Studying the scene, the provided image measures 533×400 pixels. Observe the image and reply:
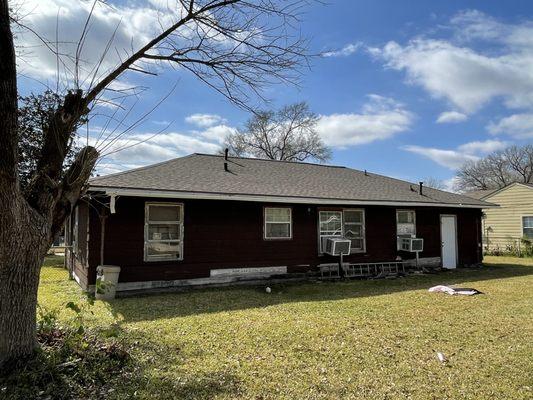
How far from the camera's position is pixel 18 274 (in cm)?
404

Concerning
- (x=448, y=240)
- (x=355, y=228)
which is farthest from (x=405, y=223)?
(x=448, y=240)

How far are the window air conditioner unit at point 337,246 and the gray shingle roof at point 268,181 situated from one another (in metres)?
1.32

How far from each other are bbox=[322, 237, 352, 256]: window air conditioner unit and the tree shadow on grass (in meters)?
0.92

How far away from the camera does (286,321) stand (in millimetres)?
6918

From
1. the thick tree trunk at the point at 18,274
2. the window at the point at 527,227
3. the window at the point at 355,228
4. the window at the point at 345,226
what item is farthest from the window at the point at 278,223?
the window at the point at 527,227

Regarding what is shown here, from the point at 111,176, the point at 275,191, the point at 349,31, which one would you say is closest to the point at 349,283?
the point at 275,191

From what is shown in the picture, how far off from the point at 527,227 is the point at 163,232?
20199mm

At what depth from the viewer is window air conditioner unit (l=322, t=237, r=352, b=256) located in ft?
40.6

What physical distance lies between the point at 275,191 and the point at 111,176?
4.54m

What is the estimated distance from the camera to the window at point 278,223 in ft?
39.3

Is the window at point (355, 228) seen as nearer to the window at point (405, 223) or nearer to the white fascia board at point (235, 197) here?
the white fascia board at point (235, 197)

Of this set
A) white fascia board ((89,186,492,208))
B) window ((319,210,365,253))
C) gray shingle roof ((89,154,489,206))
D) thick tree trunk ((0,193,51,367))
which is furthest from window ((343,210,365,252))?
thick tree trunk ((0,193,51,367))

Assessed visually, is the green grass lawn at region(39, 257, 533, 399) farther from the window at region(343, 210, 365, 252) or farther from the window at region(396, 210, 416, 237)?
the window at region(396, 210, 416, 237)

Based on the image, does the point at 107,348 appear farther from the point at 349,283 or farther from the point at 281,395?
the point at 349,283
